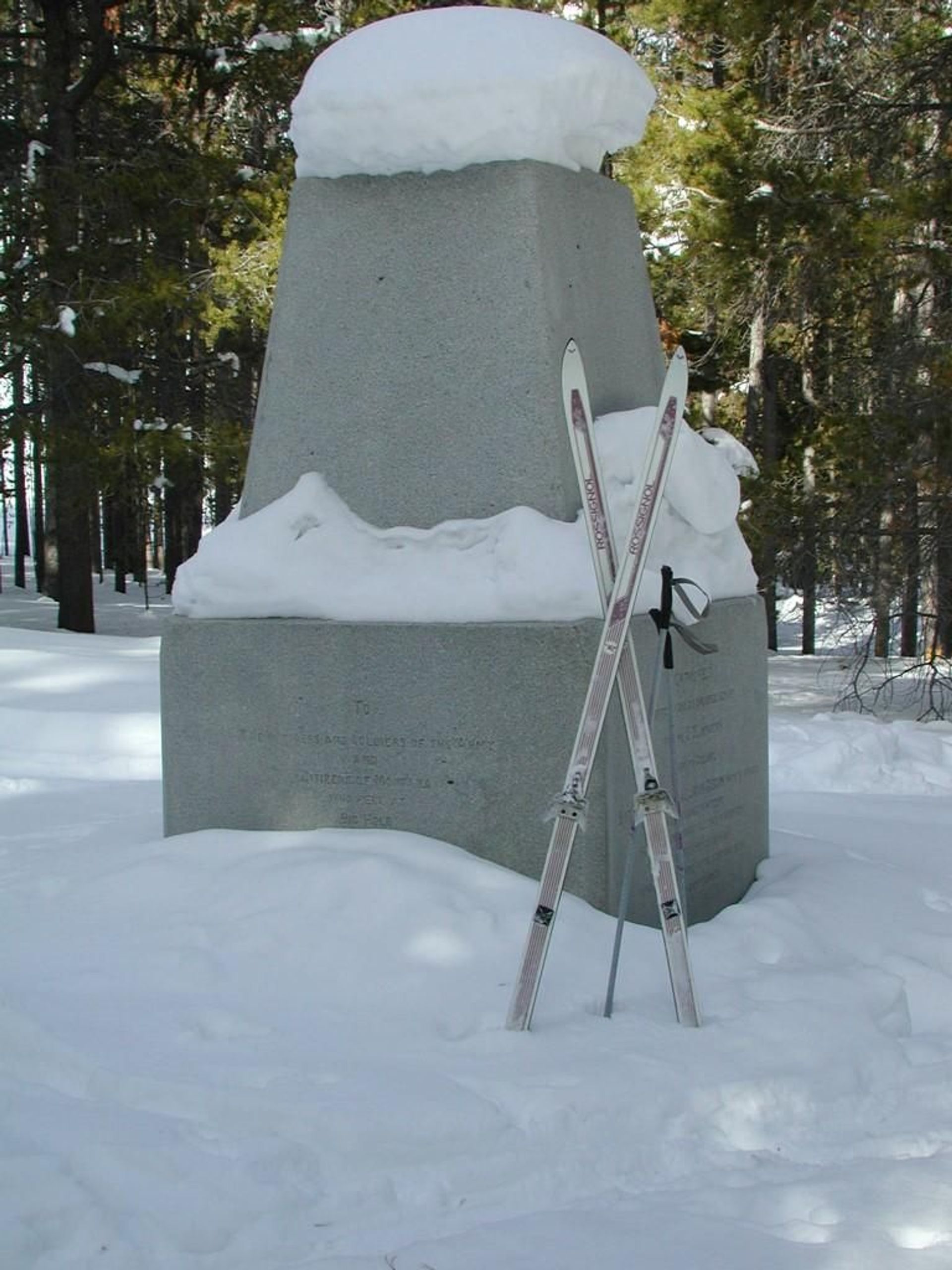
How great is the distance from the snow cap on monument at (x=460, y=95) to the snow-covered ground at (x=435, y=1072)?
1.94 meters

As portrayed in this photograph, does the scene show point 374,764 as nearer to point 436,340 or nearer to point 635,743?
point 635,743

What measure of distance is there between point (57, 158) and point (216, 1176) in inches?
594

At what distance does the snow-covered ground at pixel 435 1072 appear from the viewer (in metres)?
2.70

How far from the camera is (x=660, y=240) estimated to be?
16938 mm

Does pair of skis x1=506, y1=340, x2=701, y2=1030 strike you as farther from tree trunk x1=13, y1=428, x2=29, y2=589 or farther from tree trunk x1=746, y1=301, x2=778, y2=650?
tree trunk x1=13, y1=428, x2=29, y2=589

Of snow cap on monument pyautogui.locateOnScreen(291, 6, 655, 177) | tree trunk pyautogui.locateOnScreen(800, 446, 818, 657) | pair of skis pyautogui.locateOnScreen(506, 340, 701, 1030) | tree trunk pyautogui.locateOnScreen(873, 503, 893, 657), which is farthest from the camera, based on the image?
tree trunk pyautogui.locateOnScreen(800, 446, 818, 657)

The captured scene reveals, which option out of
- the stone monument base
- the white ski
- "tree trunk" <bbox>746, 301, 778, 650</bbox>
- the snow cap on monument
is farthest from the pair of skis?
"tree trunk" <bbox>746, 301, 778, 650</bbox>

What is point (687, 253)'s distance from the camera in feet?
51.1

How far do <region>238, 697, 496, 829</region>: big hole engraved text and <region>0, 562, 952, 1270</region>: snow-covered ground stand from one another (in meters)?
0.12

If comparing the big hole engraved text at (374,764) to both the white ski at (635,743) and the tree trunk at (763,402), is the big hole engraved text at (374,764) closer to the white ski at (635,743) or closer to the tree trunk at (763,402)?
the white ski at (635,743)

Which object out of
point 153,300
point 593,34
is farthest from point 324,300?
point 153,300

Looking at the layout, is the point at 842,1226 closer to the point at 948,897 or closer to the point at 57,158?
the point at 948,897

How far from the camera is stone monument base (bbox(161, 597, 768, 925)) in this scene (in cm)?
428

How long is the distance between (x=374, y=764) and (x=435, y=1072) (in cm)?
132
